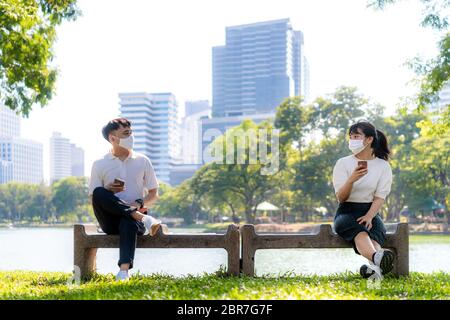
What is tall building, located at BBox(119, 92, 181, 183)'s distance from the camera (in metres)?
67.3

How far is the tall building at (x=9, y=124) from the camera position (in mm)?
59969

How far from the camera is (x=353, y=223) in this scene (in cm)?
381

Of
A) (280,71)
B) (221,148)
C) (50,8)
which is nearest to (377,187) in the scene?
(50,8)

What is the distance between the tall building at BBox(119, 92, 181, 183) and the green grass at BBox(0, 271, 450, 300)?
205 ft

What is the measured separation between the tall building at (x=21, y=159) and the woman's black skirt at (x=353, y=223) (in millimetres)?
67118

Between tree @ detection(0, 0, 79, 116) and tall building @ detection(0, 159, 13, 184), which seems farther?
tall building @ detection(0, 159, 13, 184)

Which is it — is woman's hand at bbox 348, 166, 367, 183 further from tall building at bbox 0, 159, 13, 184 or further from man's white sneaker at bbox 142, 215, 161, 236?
tall building at bbox 0, 159, 13, 184

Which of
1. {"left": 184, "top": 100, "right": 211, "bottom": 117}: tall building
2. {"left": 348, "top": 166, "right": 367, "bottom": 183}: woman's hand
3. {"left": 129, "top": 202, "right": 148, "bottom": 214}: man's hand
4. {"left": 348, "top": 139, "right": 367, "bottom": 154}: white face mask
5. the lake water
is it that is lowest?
the lake water

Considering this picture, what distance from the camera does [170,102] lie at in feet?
250

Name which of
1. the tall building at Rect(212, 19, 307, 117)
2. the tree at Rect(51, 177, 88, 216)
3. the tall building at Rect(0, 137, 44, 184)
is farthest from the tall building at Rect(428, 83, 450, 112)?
the tall building at Rect(212, 19, 307, 117)

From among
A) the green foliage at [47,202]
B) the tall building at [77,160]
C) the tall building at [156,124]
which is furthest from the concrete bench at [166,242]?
the tall building at [77,160]

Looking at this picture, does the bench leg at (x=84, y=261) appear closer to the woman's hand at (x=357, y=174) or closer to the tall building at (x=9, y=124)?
the woman's hand at (x=357, y=174)

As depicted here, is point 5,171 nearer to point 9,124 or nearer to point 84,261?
point 9,124

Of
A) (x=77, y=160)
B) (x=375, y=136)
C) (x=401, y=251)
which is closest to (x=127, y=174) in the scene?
(x=375, y=136)
